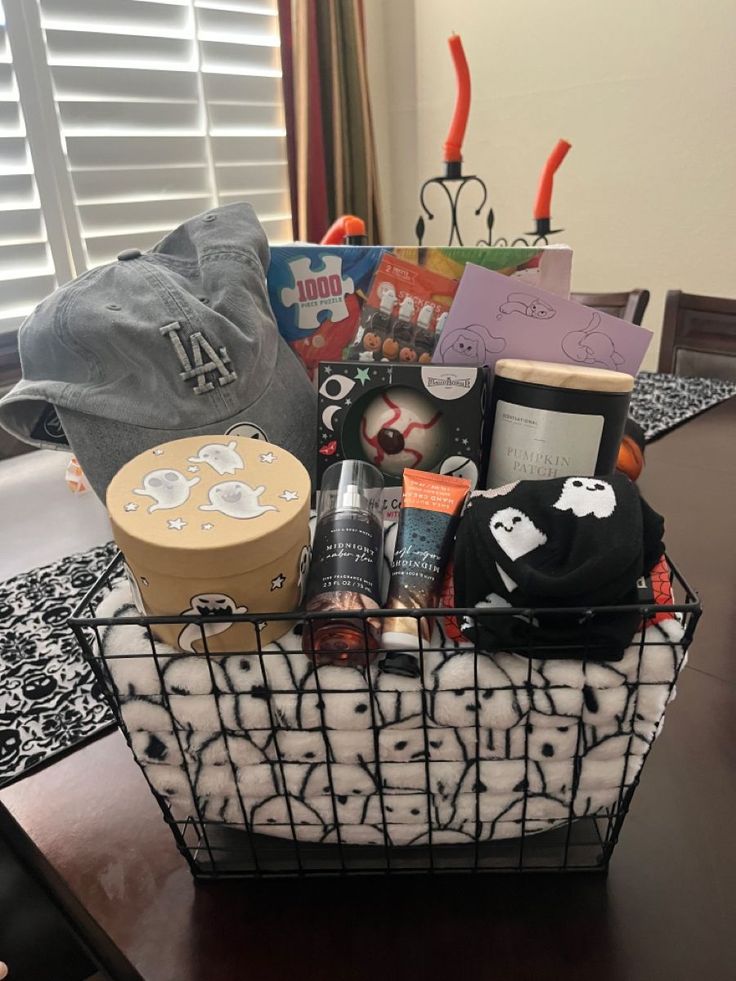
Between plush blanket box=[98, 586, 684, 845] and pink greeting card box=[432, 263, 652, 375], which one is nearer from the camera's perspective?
plush blanket box=[98, 586, 684, 845]

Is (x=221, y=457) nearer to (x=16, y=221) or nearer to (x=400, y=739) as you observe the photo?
(x=400, y=739)

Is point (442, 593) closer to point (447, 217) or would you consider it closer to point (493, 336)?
point (493, 336)

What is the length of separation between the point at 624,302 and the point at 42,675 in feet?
5.04

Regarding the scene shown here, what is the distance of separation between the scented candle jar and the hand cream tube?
0.24ft

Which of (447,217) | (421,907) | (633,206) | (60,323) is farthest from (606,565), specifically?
(447,217)

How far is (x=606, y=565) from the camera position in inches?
13.4

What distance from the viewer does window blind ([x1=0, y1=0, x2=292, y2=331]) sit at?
1.80 meters

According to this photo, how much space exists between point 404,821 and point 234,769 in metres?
0.10

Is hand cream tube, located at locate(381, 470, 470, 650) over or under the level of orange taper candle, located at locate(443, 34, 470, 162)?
under

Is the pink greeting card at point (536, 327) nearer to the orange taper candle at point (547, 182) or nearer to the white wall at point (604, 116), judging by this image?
the orange taper candle at point (547, 182)

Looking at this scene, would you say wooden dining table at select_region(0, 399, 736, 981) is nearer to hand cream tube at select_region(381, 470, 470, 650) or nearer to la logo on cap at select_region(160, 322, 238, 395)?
hand cream tube at select_region(381, 470, 470, 650)

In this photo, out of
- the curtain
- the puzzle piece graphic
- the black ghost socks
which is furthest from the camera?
the curtain

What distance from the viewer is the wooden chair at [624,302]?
5.19 ft

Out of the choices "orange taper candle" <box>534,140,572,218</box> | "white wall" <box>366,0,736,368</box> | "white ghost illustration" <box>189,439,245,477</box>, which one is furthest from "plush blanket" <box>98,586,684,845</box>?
"white wall" <box>366,0,736,368</box>
